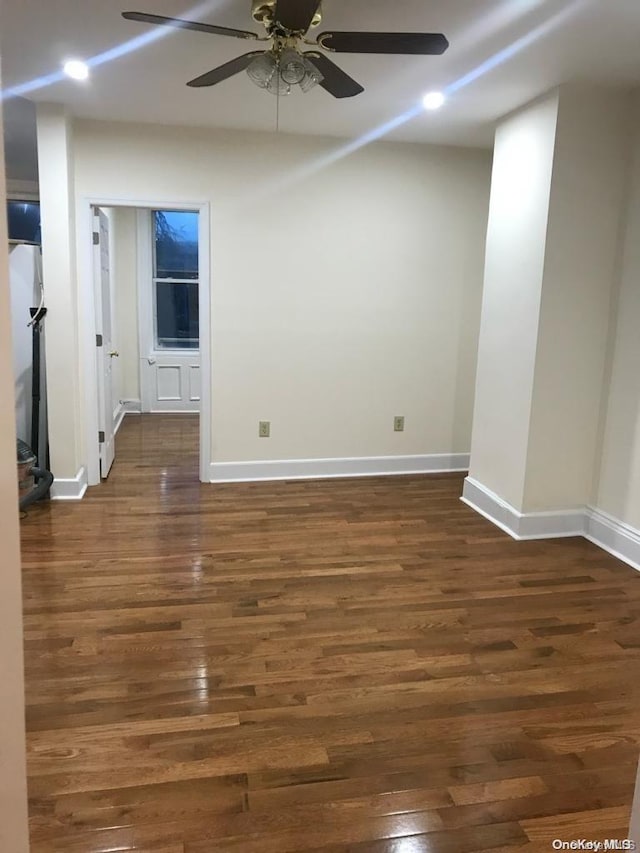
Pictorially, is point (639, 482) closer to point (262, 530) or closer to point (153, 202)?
point (262, 530)

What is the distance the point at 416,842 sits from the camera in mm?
1659

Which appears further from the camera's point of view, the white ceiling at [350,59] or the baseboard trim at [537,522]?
the baseboard trim at [537,522]

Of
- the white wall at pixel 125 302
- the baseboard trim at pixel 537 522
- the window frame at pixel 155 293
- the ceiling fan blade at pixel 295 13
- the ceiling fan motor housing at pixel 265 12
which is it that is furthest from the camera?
the window frame at pixel 155 293

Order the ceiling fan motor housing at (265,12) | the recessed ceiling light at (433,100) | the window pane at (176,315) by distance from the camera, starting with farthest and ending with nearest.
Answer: the window pane at (176,315) < the recessed ceiling light at (433,100) < the ceiling fan motor housing at (265,12)

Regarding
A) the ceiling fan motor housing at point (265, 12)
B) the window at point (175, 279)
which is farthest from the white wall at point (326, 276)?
the window at point (175, 279)

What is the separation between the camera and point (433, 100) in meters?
3.61

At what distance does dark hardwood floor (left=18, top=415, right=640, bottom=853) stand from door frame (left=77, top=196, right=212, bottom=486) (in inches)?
31.3

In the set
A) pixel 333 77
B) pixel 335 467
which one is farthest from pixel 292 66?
pixel 335 467

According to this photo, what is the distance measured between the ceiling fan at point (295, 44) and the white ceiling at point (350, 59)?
222mm

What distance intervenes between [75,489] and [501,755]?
3311mm

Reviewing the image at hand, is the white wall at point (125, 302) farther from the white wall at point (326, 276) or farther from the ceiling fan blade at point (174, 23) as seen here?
the ceiling fan blade at point (174, 23)

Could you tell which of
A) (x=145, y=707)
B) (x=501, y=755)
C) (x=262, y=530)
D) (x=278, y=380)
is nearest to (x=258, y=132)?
(x=278, y=380)

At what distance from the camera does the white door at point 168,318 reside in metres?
7.33

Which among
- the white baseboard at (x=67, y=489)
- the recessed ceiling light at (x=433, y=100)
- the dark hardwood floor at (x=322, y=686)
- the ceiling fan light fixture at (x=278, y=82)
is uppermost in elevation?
the recessed ceiling light at (x=433, y=100)
